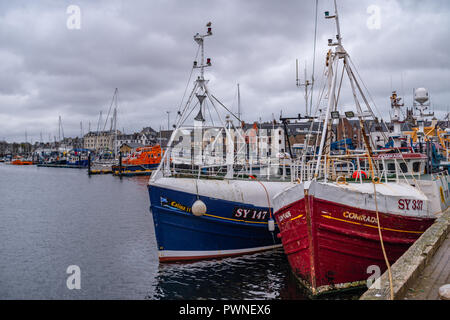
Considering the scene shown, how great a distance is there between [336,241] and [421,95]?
17.0 meters

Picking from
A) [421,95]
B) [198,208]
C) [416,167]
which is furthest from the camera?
[421,95]

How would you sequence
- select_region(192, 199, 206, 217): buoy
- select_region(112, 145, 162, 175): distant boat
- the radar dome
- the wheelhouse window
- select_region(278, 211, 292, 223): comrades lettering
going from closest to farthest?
select_region(278, 211, 292, 223): comrades lettering
select_region(192, 199, 206, 217): buoy
the wheelhouse window
the radar dome
select_region(112, 145, 162, 175): distant boat

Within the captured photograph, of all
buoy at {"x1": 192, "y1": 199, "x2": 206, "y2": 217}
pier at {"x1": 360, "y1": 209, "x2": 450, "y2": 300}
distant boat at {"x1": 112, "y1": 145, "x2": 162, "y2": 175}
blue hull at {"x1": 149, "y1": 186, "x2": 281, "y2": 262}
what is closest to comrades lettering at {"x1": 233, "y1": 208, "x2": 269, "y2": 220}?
blue hull at {"x1": 149, "y1": 186, "x2": 281, "y2": 262}

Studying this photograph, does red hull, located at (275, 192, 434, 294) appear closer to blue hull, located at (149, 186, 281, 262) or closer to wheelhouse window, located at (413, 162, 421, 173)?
blue hull, located at (149, 186, 281, 262)

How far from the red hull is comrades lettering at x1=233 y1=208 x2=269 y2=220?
4.06 m

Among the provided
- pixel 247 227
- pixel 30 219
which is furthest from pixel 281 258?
pixel 30 219

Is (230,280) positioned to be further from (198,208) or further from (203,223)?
(198,208)

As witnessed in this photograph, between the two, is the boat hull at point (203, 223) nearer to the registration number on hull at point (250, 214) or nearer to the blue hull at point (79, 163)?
the registration number on hull at point (250, 214)

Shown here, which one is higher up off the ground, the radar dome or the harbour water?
the radar dome

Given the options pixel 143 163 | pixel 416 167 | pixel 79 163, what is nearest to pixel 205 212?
pixel 416 167

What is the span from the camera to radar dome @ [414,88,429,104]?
23.2 metres

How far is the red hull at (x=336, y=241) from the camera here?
10844mm

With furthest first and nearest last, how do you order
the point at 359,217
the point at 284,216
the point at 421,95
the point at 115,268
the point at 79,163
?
the point at 79,163 < the point at 421,95 < the point at 115,268 < the point at 284,216 < the point at 359,217

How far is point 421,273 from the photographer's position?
872 cm
